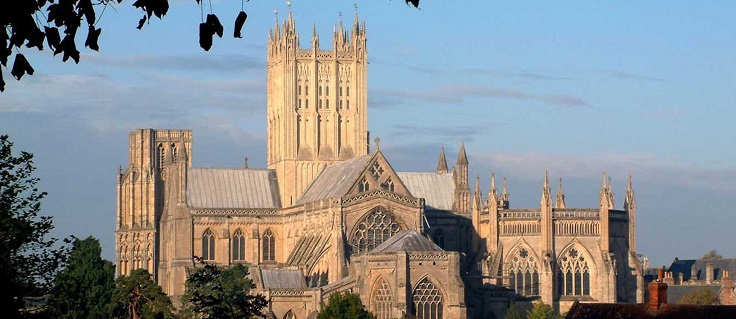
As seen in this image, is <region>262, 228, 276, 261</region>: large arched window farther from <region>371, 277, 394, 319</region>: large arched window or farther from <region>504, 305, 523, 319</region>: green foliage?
<region>504, 305, 523, 319</region>: green foliage

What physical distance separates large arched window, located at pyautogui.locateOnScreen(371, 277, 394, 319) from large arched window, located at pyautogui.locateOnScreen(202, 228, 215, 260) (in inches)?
889

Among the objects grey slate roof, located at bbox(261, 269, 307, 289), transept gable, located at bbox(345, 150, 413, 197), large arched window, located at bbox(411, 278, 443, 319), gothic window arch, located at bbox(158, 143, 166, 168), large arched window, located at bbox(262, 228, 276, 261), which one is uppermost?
gothic window arch, located at bbox(158, 143, 166, 168)

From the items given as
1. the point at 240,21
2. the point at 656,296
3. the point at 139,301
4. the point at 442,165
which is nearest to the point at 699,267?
the point at 442,165

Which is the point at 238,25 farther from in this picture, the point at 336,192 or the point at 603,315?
the point at 336,192

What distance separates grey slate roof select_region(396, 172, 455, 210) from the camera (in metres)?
130

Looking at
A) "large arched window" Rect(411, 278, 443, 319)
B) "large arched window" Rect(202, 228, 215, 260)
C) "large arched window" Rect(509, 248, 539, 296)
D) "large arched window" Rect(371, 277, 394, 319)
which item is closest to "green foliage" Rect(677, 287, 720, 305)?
"large arched window" Rect(509, 248, 539, 296)

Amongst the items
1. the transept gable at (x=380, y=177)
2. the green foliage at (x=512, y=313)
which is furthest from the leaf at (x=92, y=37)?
the transept gable at (x=380, y=177)

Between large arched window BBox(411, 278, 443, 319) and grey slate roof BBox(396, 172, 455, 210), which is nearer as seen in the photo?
large arched window BBox(411, 278, 443, 319)

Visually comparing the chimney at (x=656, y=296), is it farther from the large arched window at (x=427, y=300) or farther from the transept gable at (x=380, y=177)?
the transept gable at (x=380, y=177)

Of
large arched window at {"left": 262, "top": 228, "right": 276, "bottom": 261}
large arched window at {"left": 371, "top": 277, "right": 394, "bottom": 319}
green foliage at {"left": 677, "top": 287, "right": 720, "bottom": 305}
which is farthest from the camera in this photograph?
large arched window at {"left": 262, "top": 228, "right": 276, "bottom": 261}

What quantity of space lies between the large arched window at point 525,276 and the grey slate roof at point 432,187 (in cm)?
1143

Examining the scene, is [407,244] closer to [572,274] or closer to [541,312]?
[541,312]

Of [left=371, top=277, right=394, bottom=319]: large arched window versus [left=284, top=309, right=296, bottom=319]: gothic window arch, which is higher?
[left=371, top=277, right=394, bottom=319]: large arched window

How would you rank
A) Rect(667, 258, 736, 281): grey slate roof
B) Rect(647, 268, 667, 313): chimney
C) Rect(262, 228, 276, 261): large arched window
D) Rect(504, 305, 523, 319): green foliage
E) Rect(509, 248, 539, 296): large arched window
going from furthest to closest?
Rect(667, 258, 736, 281): grey slate roof → Rect(262, 228, 276, 261): large arched window → Rect(509, 248, 539, 296): large arched window → Rect(504, 305, 523, 319): green foliage → Rect(647, 268, 667, 313): chimney
